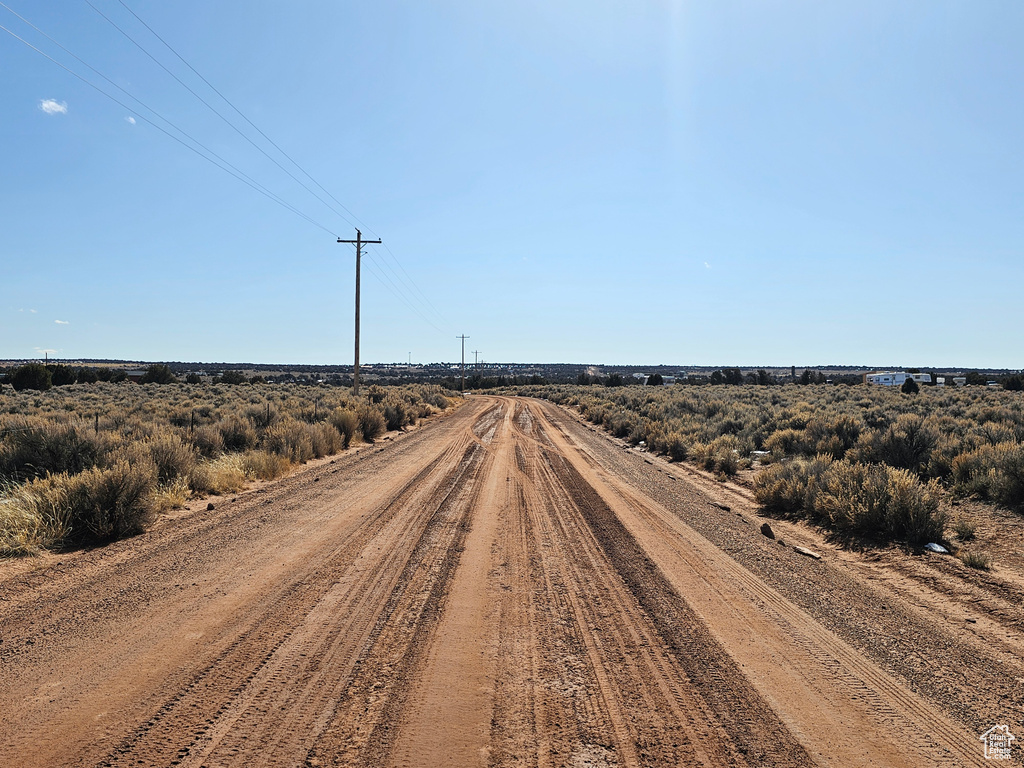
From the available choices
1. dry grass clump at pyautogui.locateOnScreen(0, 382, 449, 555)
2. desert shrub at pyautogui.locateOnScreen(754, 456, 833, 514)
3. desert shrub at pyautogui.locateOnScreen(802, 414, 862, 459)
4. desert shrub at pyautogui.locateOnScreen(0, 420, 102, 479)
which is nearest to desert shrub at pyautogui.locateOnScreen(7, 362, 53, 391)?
dry grass clump at pyautogui.locateOnScreen(0, 382, 449, 555)

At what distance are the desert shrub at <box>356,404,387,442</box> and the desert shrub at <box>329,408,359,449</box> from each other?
1.02 m

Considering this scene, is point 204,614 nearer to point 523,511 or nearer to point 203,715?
point 203,715

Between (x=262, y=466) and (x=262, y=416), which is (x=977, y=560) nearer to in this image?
(x=262, y=466)

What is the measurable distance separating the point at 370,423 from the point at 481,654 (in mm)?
19254

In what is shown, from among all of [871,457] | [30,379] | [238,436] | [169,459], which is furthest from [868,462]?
[30,379]

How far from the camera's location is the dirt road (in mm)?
3514

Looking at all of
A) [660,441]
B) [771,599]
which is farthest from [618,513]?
[660,441]

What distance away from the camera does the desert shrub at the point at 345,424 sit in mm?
20844

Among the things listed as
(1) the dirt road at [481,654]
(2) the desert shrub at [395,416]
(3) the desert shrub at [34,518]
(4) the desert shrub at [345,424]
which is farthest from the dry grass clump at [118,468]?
(2) the desert shrub at [395,416]

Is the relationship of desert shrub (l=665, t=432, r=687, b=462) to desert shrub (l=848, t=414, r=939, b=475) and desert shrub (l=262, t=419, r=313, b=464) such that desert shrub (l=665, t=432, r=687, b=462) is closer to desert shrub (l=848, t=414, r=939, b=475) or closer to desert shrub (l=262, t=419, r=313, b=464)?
desert shrub (l=848, t=414, r=939, b=475)

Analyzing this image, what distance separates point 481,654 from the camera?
4637 mm

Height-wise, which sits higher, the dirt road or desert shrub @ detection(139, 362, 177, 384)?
desert shrub @ detection(139, 362, 177, 384)

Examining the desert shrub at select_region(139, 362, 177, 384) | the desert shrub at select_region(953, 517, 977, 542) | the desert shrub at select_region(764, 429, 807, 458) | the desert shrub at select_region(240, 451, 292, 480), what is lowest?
the desert shrub at select_region(240, 451, 292, 480)

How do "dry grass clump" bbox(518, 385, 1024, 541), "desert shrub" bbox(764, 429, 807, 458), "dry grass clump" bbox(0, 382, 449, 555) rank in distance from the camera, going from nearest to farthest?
"dry grass clump" bbox(0, 382, 449, 555), "dry grass clump" bbox(518, 385, 1024, 541), "desert shrub" bbox(764, 429, 807, 458)
